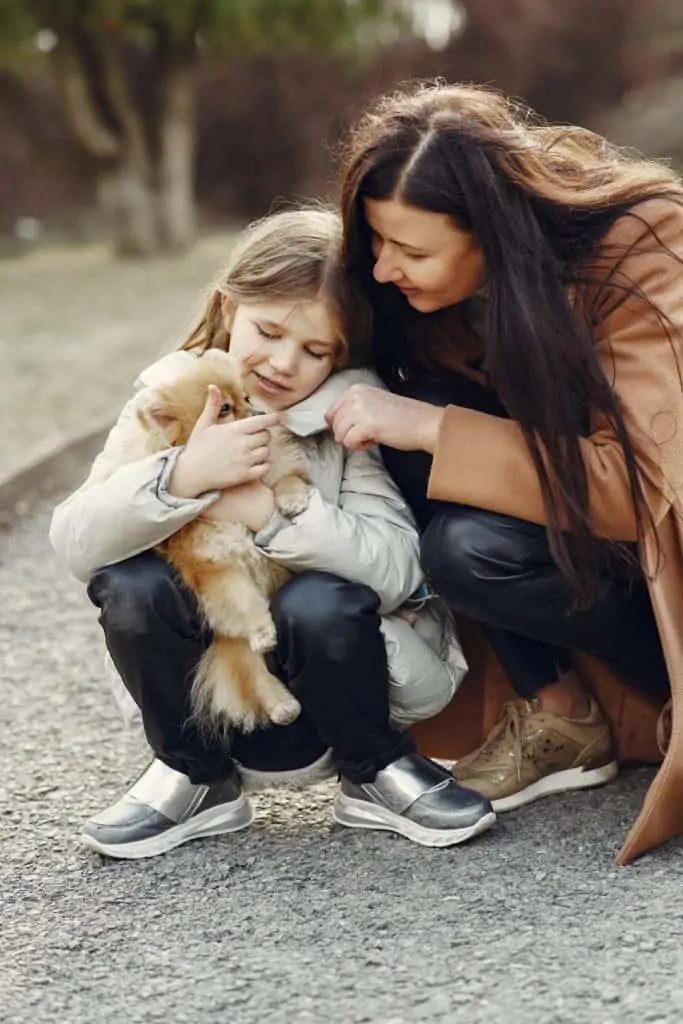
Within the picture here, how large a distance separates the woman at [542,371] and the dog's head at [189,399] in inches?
7.6

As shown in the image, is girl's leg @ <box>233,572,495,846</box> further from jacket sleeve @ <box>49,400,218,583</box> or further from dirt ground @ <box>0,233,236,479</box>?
dirt ground @ <box>0,233,236,479</box>

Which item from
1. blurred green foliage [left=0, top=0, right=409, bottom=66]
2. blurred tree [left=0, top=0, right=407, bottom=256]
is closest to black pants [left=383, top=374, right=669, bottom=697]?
blurred green foliage [left=0, top=0, right=409, bottom=66]

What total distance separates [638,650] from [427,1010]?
0.95 metres

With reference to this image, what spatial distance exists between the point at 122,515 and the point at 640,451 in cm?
87

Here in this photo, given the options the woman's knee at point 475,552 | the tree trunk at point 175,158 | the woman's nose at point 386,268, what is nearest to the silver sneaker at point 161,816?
the woman's knee at point 475,552

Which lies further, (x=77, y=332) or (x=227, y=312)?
(x=77, y=332)

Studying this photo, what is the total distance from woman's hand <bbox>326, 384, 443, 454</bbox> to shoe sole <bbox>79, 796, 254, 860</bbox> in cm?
71

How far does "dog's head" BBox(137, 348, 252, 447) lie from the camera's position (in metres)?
2.77

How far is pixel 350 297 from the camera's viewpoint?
2818 millimetres

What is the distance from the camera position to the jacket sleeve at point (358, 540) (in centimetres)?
268

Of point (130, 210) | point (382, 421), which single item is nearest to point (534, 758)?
point (382, 421)

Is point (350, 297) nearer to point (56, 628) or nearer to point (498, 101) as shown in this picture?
point (498, 101)

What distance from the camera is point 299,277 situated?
2773mm

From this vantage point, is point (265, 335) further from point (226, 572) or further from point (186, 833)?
point (186, 833)
